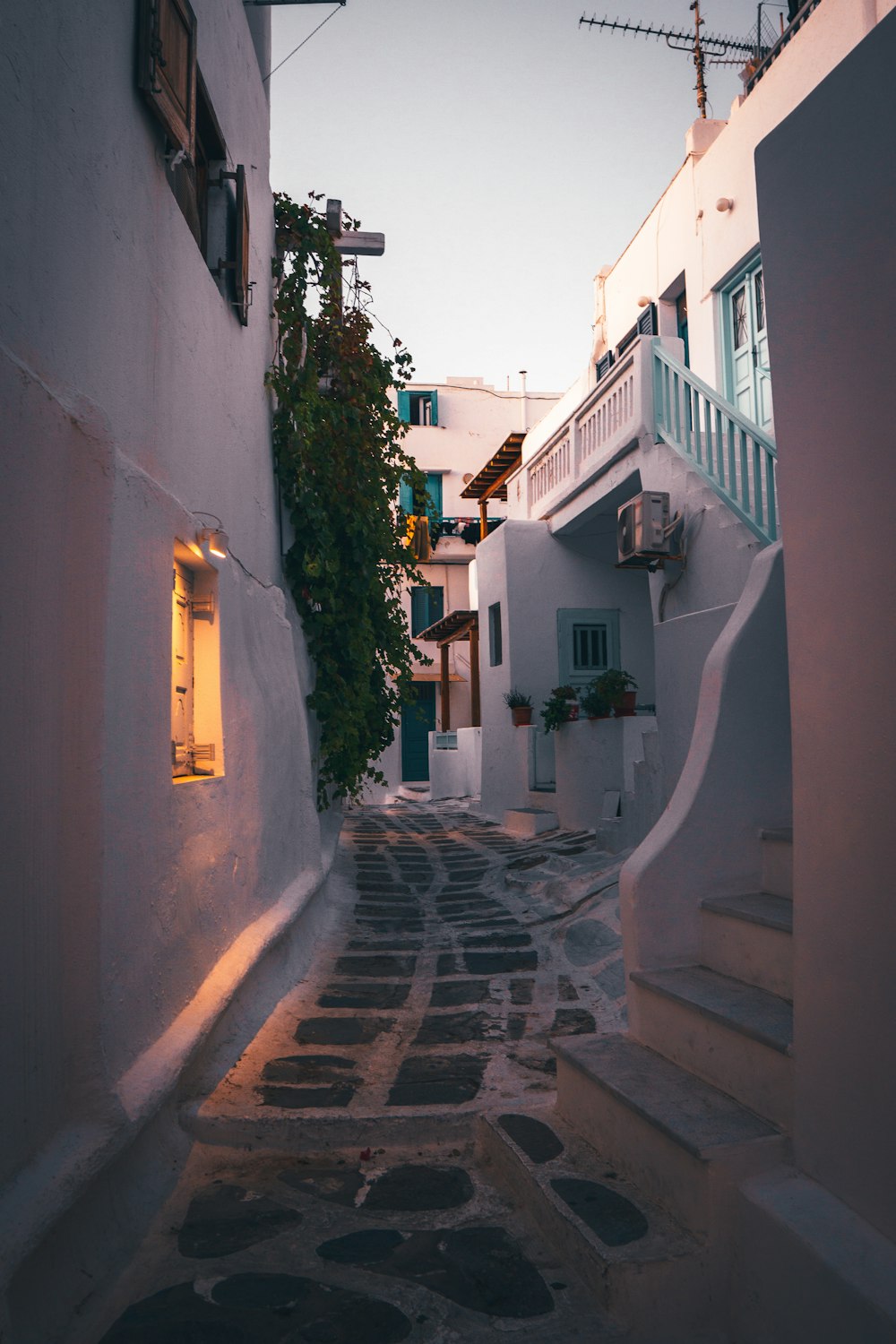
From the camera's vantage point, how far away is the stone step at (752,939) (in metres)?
2.74

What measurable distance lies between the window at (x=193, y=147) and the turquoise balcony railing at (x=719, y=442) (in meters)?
4.05

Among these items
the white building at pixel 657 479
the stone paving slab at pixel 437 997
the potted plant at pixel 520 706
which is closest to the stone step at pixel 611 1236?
the stone paving slab at pixel 437 997

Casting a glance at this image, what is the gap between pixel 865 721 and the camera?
2.01 meters

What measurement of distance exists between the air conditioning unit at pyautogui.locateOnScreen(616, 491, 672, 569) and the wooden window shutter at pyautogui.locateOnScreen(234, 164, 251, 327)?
4401 millimetres

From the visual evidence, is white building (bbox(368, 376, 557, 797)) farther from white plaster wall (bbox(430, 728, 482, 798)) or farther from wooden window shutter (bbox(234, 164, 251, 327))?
wooden window shutter (bbox(234, 164, 251, 327))

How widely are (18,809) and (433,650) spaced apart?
70.1ft

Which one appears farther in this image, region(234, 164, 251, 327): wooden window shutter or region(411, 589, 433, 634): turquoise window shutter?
region(411, 589, 433, 634): turquoise window shutter

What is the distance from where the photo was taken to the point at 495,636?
Result: 46.2ft

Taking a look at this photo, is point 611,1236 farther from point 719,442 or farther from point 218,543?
point 719,442

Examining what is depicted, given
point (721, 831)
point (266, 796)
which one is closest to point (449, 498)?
point (266, 796)

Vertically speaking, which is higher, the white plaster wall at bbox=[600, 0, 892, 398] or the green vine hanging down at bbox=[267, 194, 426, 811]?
the white plaster wall at bbox=[600, 0, 892, 398]

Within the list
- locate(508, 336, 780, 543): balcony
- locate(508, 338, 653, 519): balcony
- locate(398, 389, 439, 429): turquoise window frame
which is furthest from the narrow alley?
locate(398, 389, 439, 429): turquoise window frame

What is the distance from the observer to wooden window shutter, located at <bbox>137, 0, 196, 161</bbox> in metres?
3.29

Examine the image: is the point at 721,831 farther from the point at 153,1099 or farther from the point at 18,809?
the point at 18,809
